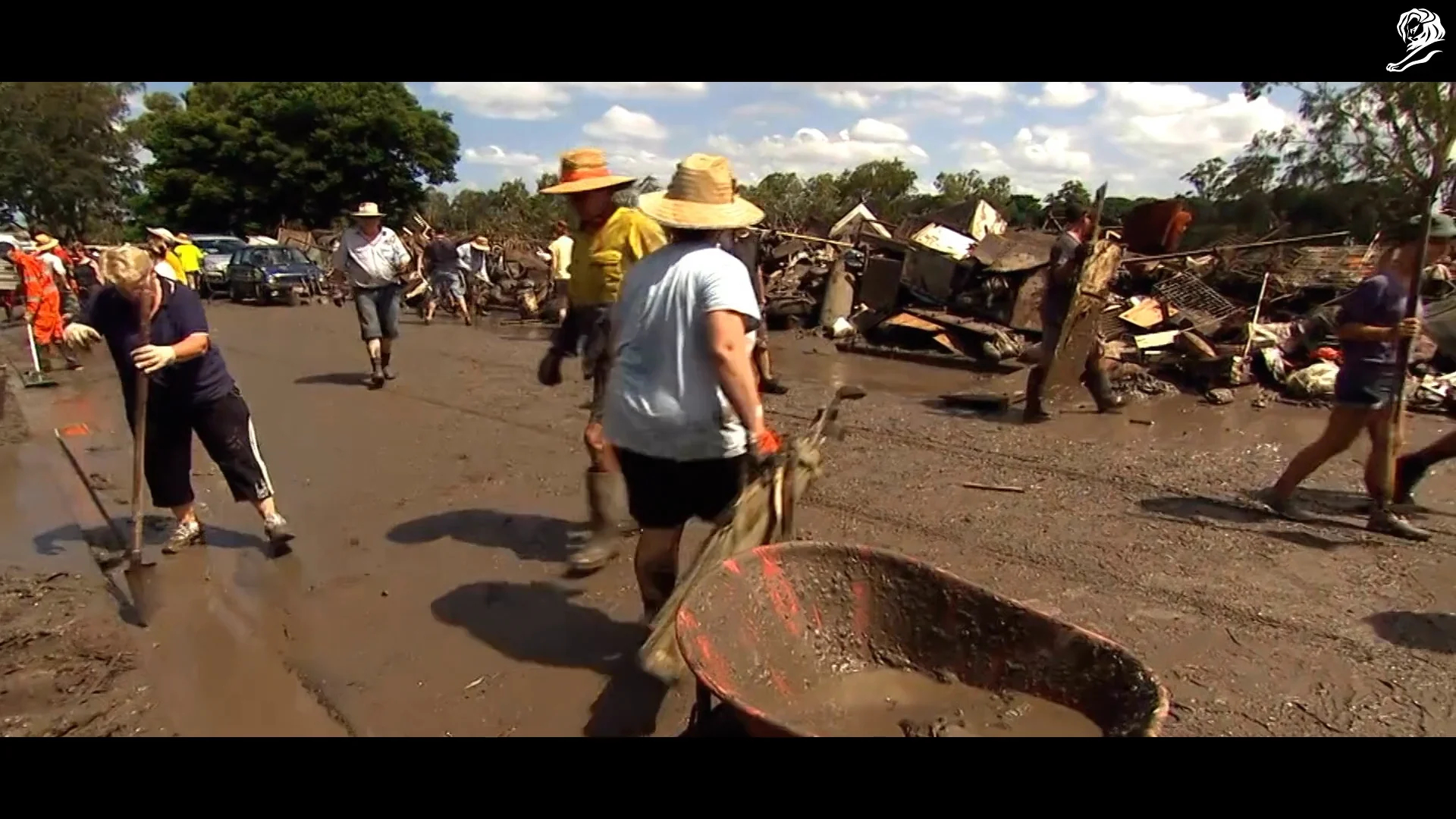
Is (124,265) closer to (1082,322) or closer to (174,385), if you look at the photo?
(174,385)

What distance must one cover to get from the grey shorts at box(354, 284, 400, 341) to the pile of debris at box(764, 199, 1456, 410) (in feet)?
19.7

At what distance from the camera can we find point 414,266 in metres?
20.3

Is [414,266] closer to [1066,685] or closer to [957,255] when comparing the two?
[957,255]

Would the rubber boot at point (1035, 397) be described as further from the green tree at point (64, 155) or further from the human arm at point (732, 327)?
the green tree at point (64, 155)

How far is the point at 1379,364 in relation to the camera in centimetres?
489

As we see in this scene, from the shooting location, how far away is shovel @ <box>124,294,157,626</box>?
4.06 meters

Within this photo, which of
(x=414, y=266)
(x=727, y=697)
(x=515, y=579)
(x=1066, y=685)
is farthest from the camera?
(x=414, y=266)

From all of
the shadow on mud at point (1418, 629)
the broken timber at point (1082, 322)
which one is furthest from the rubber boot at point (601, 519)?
the broken timber at point (1082, 322)

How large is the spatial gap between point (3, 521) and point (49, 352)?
7933 mm

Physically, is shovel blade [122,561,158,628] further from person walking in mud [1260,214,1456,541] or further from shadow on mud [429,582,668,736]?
person walking in mud [1260,214,1456,541]

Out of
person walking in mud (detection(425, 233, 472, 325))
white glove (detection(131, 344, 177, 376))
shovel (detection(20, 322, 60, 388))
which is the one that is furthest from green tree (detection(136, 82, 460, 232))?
white glove (detection(131, 344, 177, 376))

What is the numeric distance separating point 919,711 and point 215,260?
25.4 metres

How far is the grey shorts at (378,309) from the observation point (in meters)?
8.69
